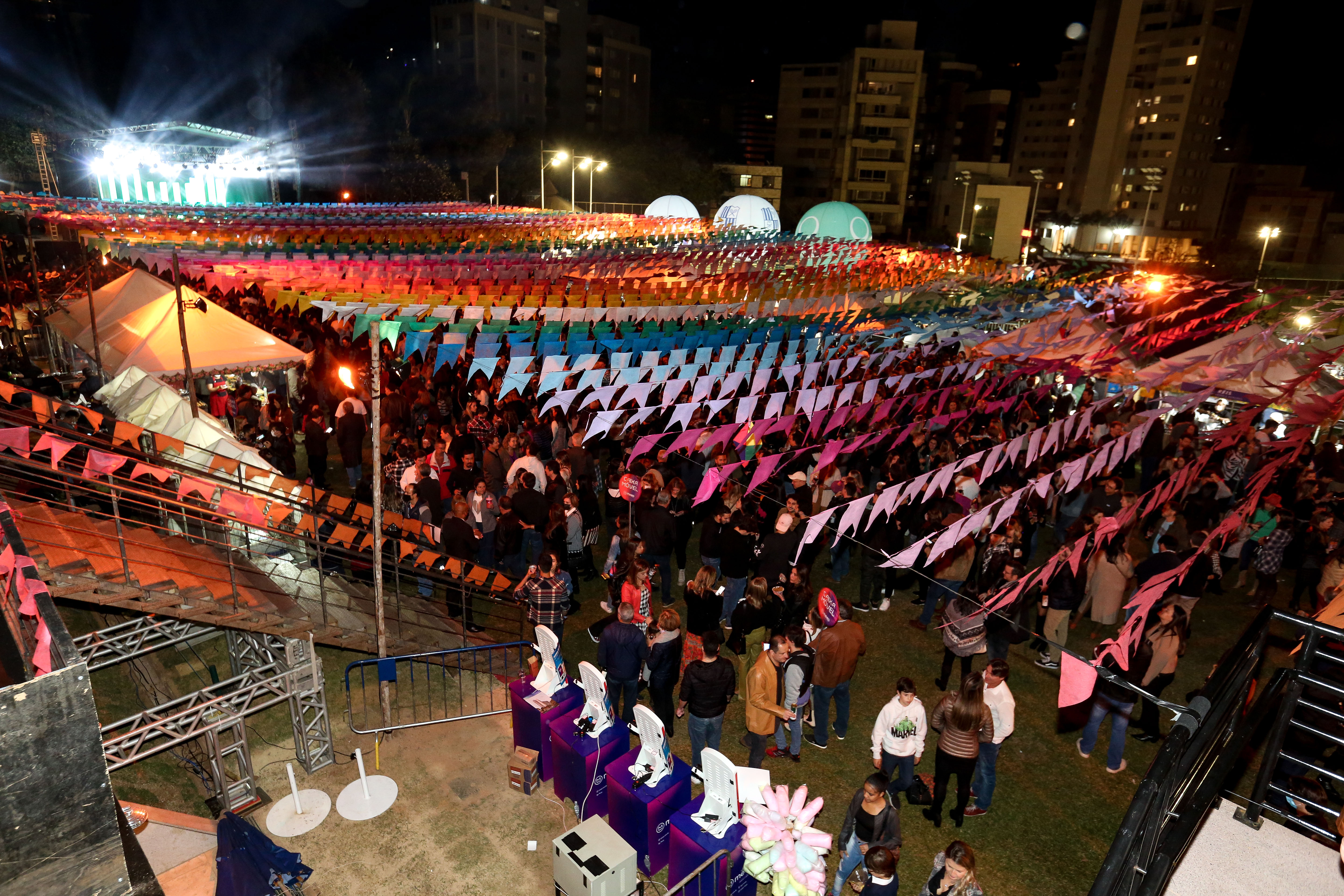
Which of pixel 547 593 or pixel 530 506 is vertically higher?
pixel 530 506

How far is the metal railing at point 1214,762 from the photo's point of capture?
1.86m

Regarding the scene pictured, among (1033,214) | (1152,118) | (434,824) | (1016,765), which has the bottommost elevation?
(434,824)

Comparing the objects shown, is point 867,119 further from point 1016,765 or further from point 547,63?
point 1016,765

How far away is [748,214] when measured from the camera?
43.8 meters

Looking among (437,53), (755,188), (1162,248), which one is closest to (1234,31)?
(1162,248)

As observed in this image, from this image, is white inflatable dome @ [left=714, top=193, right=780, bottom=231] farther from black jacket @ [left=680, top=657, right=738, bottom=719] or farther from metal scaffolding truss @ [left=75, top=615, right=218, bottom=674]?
black jacket @ [left=680, top=657, right=738, bottom=719]

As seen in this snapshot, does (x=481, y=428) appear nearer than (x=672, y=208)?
Yes

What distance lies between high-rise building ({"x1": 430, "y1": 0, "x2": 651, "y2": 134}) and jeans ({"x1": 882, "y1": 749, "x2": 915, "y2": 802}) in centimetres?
6964

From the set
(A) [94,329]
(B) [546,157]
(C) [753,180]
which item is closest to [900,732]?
(A) [94,329]

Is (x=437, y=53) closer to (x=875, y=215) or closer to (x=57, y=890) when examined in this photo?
(x=875, y=215)

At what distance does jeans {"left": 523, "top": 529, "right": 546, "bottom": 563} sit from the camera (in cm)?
936

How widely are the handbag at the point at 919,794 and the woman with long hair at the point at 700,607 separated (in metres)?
2.17

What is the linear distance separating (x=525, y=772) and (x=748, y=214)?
4119cm

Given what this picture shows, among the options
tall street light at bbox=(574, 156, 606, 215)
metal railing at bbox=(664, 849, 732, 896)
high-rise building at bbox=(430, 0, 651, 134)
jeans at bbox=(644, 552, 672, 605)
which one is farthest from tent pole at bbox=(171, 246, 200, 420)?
Answer: high-rise building at bbox=(430, 0, 651, 134)
